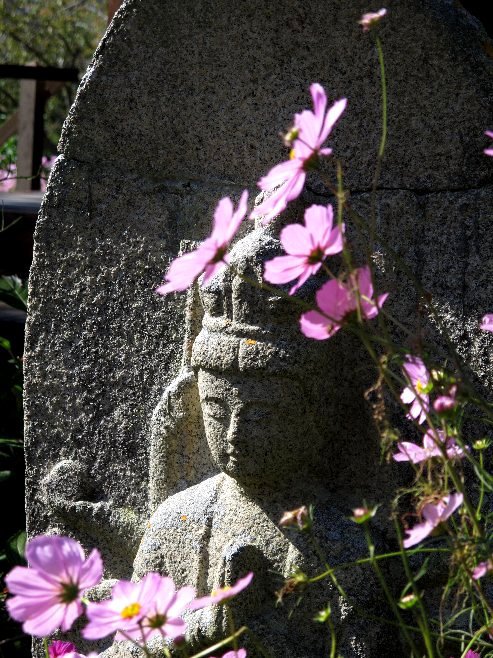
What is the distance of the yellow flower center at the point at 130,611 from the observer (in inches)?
44.5

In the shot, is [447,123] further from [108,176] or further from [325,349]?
[108,176]

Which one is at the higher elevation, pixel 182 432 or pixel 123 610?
pixel 123 610

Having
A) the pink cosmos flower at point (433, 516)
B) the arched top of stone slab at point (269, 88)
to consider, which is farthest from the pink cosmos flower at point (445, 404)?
the arched top of stone slab at point (269, 88)

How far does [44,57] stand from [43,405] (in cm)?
852

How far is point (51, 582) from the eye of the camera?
1127 millimetres

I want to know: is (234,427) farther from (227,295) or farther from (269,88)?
(269,88)

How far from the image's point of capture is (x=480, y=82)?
193cm

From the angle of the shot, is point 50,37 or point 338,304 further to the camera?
point 50,37

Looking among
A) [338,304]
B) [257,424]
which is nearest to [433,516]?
[338,304]

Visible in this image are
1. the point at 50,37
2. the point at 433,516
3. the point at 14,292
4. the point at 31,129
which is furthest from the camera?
the point at 50,37

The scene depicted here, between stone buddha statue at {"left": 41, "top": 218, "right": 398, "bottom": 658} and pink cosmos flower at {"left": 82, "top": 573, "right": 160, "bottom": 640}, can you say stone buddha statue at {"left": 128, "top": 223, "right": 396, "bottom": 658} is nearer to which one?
stone buddha statue at {"left": 41, "top": 218, "right": 398, "bottom": 658}

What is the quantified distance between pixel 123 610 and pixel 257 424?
795 mm

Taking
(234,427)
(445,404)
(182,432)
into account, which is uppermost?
(445,404)

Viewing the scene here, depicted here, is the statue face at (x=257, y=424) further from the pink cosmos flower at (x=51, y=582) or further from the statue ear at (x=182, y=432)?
the pink cosmos flower at (x=51, y=582)
